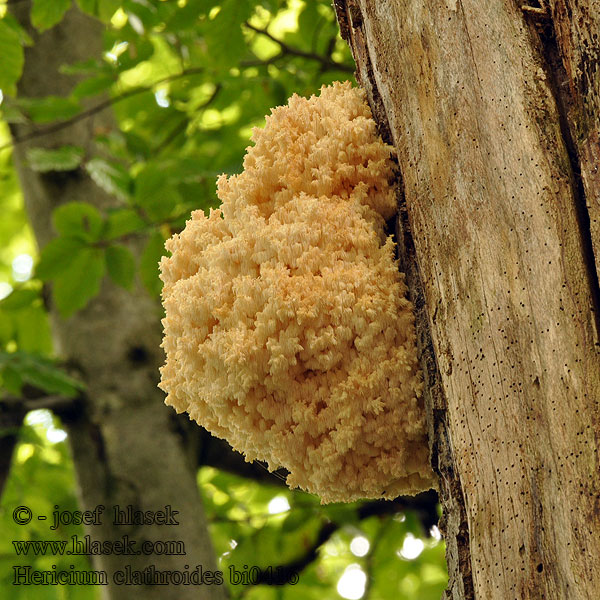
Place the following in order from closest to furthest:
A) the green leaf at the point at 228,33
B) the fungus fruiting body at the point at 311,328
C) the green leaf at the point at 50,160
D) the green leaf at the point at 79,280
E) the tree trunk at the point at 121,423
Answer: the fungus fruiting body at the point at 311,328, the green leaf at the point at 228,33, the green leaf at the point at 79,280, the green leaf at the point at 50,160, the tree trunk at the point at 121,423

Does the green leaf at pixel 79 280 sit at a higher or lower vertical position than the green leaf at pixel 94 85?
lower

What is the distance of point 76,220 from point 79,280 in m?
0.28

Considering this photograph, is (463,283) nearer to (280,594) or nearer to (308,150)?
(308,150)

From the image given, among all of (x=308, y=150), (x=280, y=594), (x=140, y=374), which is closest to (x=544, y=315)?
(x=308, y=150)

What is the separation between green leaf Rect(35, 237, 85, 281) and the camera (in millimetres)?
3193

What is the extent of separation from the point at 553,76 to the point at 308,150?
1.78ft

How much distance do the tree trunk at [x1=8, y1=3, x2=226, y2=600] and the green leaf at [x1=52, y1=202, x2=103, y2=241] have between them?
1.00m

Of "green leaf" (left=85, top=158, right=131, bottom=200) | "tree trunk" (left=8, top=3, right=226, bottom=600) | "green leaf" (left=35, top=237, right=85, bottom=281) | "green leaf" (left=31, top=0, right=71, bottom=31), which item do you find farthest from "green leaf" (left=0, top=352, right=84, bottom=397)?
"green leaf" (left=31, top=0, right=71, bottom=31)

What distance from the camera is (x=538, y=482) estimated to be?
1.24 meters

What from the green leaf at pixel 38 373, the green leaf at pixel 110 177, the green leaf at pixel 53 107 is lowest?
the green leaf at pixel 38 373

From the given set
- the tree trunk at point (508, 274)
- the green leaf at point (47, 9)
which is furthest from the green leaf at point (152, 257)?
the tree trunk at point (508, 274)

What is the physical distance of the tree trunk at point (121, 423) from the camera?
377 centimetres

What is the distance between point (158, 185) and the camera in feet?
10.9

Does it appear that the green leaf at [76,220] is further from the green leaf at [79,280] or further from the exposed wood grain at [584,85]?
the exposed wood grain at [584,85]
